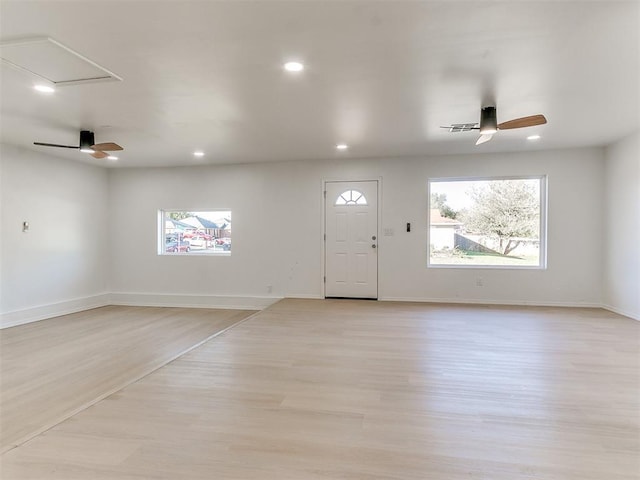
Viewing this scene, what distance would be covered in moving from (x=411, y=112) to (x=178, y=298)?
5.23 metres

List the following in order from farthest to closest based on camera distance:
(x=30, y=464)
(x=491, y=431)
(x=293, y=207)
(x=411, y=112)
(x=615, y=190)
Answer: (x=293, y=207) < (x=615, y=190) < (x=411, y=112) < (x=491, y=431) < (x=30, y=464)

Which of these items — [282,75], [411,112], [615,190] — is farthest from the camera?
[615,190]

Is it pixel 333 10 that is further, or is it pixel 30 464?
pixel 333 10

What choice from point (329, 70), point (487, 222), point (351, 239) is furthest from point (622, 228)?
point (329, 70)

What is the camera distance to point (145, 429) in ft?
6.30

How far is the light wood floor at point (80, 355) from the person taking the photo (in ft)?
7.70

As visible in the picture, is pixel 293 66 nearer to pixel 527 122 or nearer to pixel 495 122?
pixel 495 122

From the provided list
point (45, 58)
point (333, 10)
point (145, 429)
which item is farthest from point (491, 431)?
point (45, 58)

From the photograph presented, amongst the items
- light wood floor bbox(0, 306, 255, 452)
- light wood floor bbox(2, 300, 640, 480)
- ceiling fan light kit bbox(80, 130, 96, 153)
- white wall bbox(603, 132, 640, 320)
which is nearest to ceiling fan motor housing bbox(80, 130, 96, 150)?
ceiling fan light kit bbox(80, 130, 96, 153)

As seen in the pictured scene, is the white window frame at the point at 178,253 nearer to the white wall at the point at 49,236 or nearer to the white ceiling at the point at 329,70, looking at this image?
the white wall at the point at 49,236

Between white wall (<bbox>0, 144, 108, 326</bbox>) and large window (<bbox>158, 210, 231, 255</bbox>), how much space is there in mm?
1198

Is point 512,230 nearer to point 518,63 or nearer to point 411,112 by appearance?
point 411,112

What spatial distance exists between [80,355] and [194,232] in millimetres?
3219

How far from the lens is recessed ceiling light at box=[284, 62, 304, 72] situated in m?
2.55
